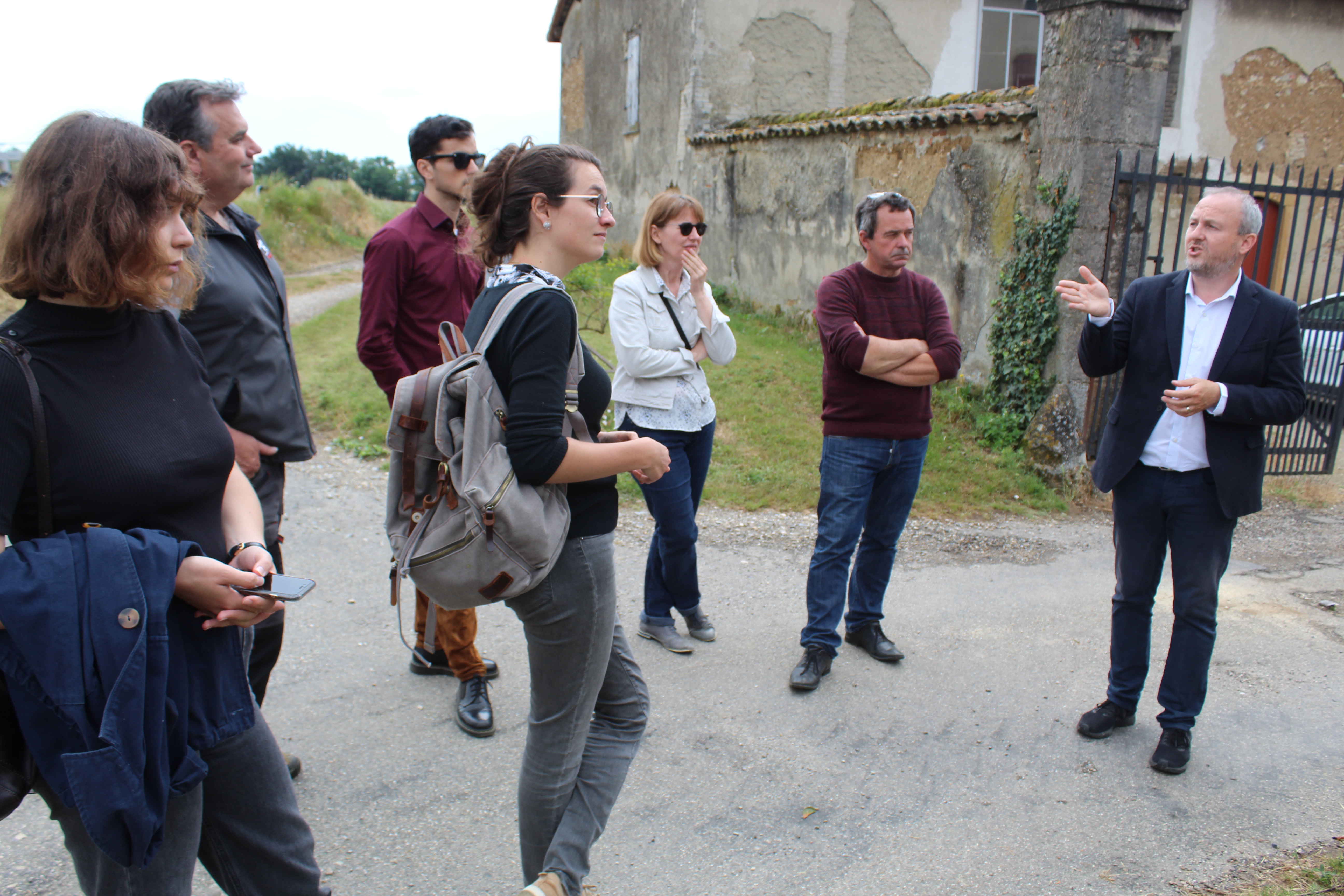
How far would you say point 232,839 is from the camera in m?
1.88

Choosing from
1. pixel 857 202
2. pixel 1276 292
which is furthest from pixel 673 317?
pixel 857 202

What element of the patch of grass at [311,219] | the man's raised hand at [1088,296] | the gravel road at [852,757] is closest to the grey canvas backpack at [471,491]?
the gravel road at [852,757]

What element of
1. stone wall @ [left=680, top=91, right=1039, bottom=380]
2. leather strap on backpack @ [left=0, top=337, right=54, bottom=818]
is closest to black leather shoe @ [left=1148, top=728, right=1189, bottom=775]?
leather strap on backpack @ [left=0, top=337, right=54, bottom=818]

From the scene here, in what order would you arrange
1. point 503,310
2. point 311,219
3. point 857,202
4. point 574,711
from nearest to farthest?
point 503,310 < point 574,711 < point 857,202 < point 311,219

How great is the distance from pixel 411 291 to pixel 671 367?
111 centimetres

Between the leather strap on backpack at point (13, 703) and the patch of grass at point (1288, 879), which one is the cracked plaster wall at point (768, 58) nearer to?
the patch of grass at point (1288, 879)

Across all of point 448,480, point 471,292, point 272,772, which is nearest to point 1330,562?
point 471,292

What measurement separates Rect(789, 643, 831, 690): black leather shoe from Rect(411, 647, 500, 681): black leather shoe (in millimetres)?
1228

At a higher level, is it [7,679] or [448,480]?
[448,480]

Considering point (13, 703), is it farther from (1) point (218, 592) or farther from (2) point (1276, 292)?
(2) point (1276, 292)

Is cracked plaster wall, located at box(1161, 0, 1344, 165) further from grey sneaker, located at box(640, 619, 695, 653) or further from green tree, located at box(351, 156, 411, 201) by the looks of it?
green tree, located at box(351, 156, 411, 201)

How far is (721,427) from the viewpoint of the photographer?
760cm

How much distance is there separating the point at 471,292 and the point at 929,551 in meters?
3.18

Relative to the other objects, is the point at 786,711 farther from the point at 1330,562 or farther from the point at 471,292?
the point at 1330,562
